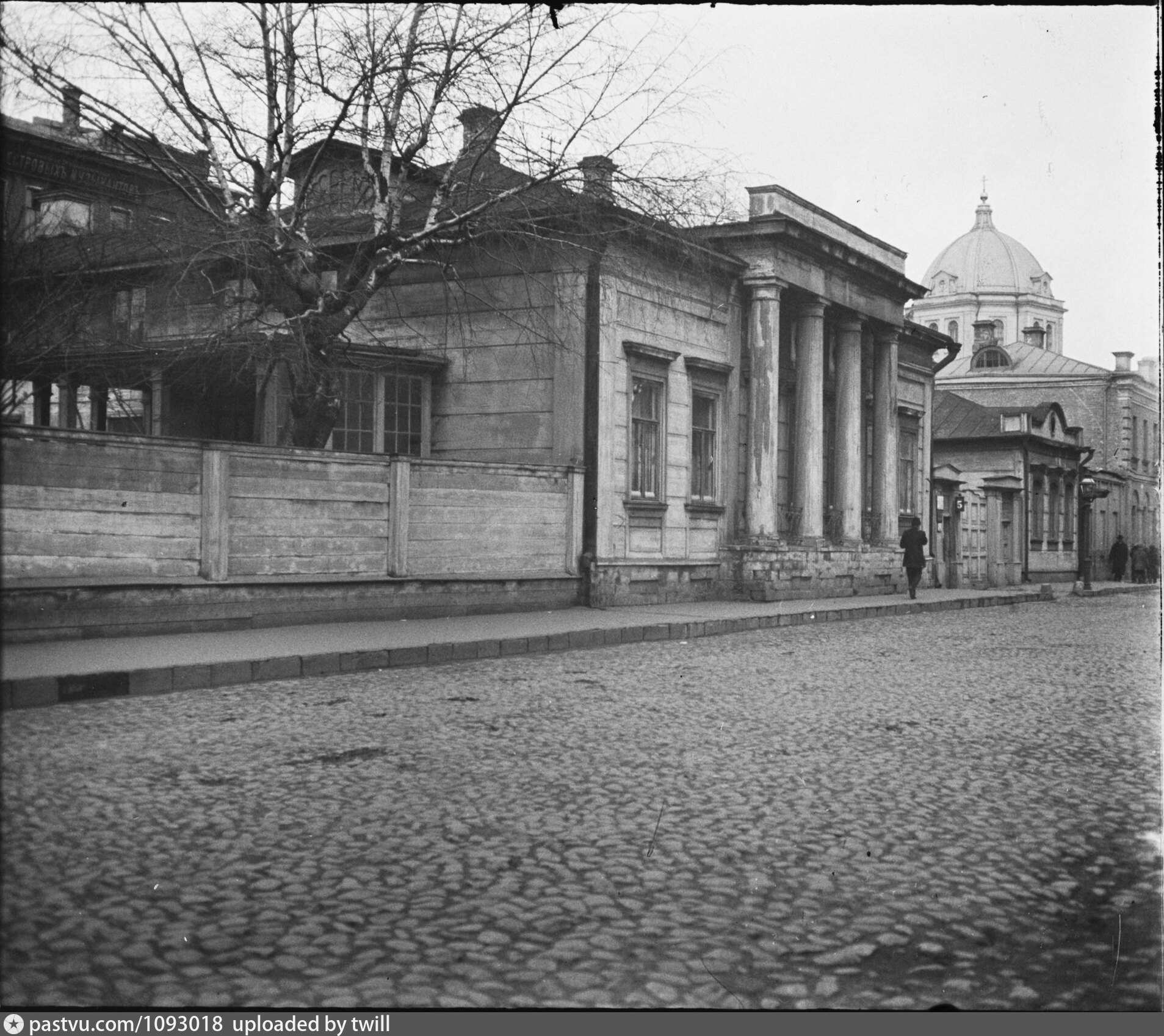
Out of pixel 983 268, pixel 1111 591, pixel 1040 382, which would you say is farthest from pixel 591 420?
pixel 983 268

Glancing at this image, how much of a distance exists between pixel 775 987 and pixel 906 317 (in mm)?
29060

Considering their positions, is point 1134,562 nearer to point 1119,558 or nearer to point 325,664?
point 1119,558

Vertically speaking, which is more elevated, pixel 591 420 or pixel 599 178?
pixel 599 178

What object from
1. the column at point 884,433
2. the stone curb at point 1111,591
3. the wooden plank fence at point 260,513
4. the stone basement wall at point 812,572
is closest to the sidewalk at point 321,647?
the wooden plank fence at point 260,513

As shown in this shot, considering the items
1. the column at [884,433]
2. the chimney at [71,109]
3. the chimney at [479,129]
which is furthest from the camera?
the column at [884,433]

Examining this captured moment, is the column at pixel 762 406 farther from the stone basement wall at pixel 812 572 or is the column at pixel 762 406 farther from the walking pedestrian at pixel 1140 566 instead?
the walking pedestrian at pixel 1140 566

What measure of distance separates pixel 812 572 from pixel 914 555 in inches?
109

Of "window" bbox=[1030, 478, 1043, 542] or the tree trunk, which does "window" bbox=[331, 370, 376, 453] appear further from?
"window" bbox=[1030, 478, 1043, 542]

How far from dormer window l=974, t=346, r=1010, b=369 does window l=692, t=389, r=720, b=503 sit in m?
31.7

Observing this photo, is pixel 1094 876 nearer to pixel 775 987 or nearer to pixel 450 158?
pixel 775 987

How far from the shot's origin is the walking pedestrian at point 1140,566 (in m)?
43.4

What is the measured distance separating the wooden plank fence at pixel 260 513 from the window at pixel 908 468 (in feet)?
48.5

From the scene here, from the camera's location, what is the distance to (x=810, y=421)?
77.5 ft

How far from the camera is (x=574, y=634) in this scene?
13.8 metres
